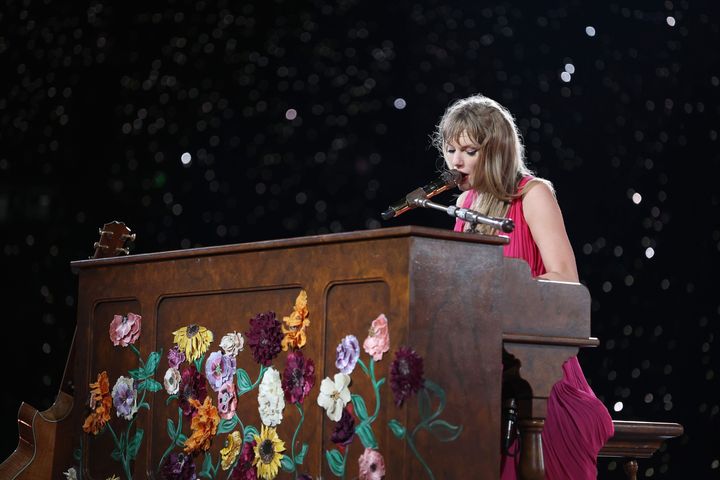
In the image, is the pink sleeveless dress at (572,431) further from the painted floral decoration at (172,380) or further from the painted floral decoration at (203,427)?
the painted floral decoration at (172,380)

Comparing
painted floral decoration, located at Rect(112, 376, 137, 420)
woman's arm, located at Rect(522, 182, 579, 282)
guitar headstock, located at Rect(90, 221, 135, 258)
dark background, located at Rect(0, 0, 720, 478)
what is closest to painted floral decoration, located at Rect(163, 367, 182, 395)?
painted floral decoration, located at Rect(112, 376, 137, 420)

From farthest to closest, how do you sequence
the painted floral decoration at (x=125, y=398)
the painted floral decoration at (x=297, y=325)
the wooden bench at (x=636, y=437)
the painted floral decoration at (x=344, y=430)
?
the wooden bench at (x=636, y=437) → the painted floral decoration at (x=125, y=398) → the painted floral decoration at (x=297, y=325) → the painted floral decoration at (x=344, y=430)

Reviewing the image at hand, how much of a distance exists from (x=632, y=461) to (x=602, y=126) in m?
1.63

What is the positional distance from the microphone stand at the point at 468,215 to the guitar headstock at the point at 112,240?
104 centimetres

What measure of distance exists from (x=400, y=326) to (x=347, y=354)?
0.16m

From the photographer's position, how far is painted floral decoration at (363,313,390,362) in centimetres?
192

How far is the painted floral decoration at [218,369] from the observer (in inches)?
89.8

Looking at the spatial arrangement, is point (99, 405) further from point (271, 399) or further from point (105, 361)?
point (271, 399)

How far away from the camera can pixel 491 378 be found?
1.97 metres

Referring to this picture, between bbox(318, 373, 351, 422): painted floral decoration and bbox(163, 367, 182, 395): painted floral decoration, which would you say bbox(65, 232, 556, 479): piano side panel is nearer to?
bbox(318, 373, 351, 422): painted floral decoration

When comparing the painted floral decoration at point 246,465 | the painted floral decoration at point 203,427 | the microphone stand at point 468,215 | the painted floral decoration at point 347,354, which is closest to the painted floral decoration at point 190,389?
the painted floral decoration at point 203,427

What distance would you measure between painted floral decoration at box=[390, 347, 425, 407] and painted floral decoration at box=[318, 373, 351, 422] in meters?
0.15

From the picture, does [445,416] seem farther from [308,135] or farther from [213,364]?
[308,135]

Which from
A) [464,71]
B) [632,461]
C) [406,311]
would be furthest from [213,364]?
[464,71]
